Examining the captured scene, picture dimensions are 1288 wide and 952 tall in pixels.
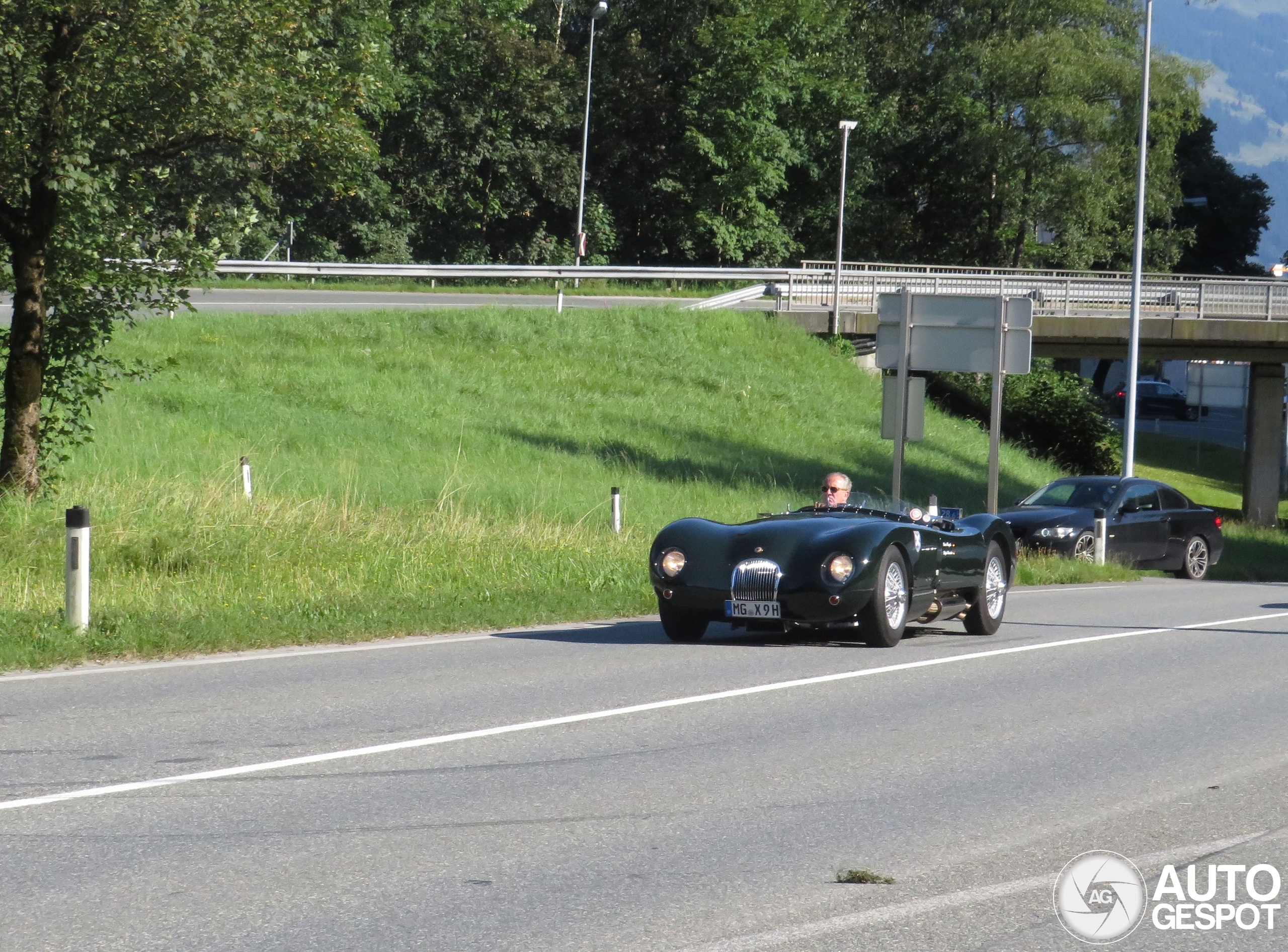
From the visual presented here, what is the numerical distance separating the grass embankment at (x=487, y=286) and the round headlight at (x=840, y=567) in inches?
1420

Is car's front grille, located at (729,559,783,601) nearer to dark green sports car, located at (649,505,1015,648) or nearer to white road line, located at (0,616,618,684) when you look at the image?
dark green sports car, located at (649,505,1015,648)

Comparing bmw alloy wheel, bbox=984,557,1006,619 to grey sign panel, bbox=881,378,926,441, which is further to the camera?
grey sign panel, bbox=881,378,926,441

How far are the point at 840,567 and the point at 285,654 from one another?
13.2 feet

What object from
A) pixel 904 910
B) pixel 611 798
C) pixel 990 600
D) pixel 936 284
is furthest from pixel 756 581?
pixel 936 284

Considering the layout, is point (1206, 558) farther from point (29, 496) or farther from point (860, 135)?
point (860, 135)

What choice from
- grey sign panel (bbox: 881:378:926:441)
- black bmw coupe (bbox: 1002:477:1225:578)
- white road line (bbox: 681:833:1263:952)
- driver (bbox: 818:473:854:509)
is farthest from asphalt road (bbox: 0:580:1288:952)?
black bmw coupe (bbox: 1002:477:1225:578)

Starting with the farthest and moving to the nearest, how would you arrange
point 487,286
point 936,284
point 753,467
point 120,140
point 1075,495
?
point 487,286 → point 936,284 → point 753,467 → point 1075,495 → point 120,140

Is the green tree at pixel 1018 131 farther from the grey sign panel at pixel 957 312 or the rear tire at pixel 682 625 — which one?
the rear tire at pixel 682 625

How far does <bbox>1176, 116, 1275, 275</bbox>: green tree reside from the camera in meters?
84.8

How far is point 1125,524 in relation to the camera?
2428 centimetres

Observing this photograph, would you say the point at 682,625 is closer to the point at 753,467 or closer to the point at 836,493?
the point at 836,493

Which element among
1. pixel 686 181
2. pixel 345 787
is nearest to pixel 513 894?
pixel 345 787

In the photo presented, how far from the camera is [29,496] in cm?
1803

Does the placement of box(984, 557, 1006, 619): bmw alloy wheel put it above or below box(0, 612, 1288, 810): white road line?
above
